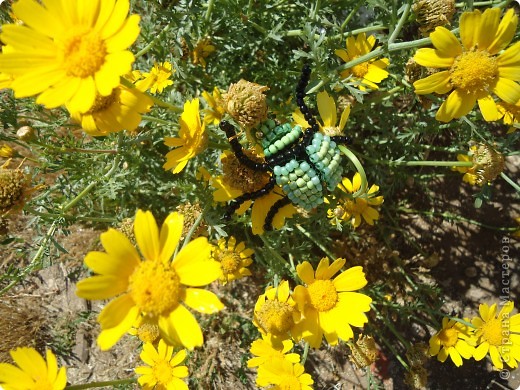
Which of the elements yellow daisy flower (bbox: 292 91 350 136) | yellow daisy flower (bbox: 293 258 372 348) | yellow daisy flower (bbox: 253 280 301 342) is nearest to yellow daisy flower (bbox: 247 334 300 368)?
yellow daisy flower (bbox: 253 280 301 342)

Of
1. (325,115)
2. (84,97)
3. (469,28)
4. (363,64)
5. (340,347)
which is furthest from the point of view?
(340,347)

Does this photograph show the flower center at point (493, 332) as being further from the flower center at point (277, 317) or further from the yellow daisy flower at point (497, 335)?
the flower center at point (277, 317)

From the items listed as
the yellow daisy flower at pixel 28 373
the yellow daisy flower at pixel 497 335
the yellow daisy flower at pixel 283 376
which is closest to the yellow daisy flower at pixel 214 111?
the yellow daisy flower at pixel 28 373

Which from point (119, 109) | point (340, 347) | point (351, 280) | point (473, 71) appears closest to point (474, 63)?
point (473, 71)

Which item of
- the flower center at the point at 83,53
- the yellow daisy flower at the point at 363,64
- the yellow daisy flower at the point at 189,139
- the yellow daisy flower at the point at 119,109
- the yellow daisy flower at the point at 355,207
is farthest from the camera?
the yellow daisy flower at the point at 355,207

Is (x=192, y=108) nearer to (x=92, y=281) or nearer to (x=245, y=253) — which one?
(x=92, y=281)

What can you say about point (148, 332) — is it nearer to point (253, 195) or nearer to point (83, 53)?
point (253, 195)

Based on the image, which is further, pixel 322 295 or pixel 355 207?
pixel 355 207
